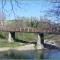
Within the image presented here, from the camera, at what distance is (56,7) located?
568 cm

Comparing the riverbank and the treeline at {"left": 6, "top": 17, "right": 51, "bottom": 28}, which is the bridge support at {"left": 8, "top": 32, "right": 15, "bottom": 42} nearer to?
the treeline at {"left": 6, "top": 17, "right": 51, "bottom": 28}

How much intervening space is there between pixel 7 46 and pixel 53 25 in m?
35.1

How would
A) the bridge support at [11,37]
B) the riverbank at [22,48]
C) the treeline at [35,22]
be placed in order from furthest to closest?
the bridge support at [11,37], the riverbank at [22,48], the treeline at [35,22]

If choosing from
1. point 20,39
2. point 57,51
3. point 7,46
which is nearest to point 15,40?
point 20,39

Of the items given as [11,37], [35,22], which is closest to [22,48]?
[11,37]

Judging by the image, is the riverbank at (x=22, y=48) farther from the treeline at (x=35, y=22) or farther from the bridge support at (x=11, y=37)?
the bridge support at (x=11, y=37)

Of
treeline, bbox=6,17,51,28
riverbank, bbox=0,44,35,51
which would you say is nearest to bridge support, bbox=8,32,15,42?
treeline, bbox=6,17,51,28

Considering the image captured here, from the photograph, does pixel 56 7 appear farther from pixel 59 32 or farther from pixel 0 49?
pixel 0 49

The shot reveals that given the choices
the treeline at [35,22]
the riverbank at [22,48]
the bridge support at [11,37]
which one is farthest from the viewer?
the bridge support at [11,37]

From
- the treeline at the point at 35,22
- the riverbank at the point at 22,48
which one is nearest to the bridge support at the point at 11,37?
the treeline at the point at 35,22

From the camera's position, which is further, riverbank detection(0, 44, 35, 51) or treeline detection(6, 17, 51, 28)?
riverbank detection(0, 44, 35, 51)

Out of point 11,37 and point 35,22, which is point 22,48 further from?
point 35,22

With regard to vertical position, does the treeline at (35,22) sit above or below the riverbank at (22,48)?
above

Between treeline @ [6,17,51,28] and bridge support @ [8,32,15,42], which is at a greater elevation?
treeline @ [6,17,51,28]
